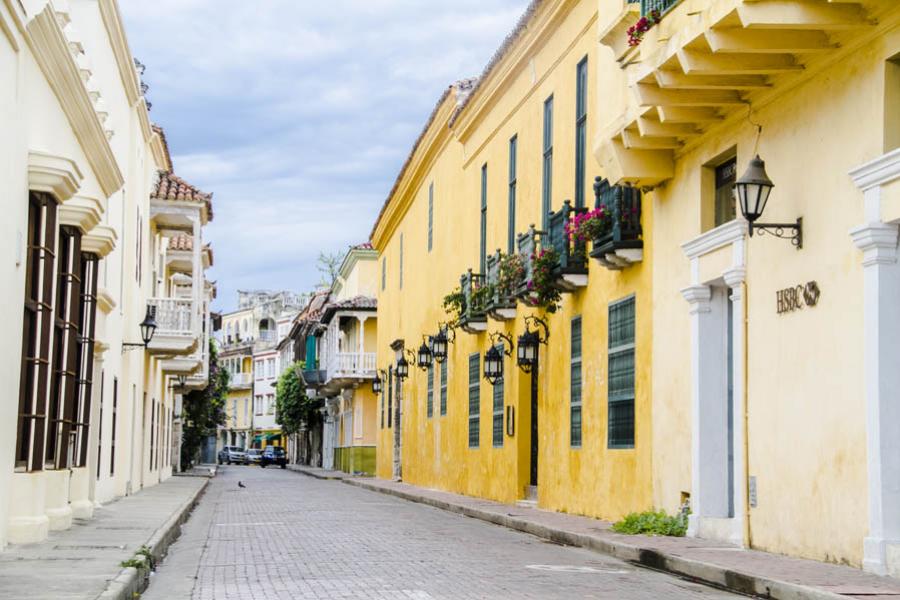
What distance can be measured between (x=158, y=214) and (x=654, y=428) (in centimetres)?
1673

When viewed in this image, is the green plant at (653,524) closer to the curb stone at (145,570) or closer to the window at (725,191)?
the window at (725,191)

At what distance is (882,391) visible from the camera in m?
10.3

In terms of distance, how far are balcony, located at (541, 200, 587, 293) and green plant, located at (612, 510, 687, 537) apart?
4247 millimetres

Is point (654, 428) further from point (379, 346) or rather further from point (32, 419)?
point (379, 346)

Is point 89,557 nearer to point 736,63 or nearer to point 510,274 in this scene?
point 736,63

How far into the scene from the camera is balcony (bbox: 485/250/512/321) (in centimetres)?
2158

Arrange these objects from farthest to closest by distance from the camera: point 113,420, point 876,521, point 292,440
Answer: point 292,440
point 113,420
point 876,521

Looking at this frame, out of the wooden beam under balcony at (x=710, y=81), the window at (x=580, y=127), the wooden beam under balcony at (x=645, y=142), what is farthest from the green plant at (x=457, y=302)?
the wooden beam under balcony at (x=710, y=81)

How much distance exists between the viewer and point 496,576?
1127 centimetres

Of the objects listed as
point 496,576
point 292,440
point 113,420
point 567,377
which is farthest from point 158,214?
point 292,440

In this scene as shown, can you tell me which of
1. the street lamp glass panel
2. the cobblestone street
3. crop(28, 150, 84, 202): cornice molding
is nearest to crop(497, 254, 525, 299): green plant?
the cobblestone street

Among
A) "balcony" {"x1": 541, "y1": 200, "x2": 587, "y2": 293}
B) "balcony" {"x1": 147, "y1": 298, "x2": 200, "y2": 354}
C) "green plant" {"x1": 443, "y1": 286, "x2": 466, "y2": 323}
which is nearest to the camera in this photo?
"balcony" {"x1": 541, "y1": 200, "x2": 587, "y2": 293}

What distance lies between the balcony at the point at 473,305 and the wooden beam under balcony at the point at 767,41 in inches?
518

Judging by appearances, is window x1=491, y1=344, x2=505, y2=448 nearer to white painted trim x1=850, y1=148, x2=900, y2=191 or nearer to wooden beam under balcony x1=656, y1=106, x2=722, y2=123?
wooden beam under balcony x1=656, y1=106, x2=722, y2=123
